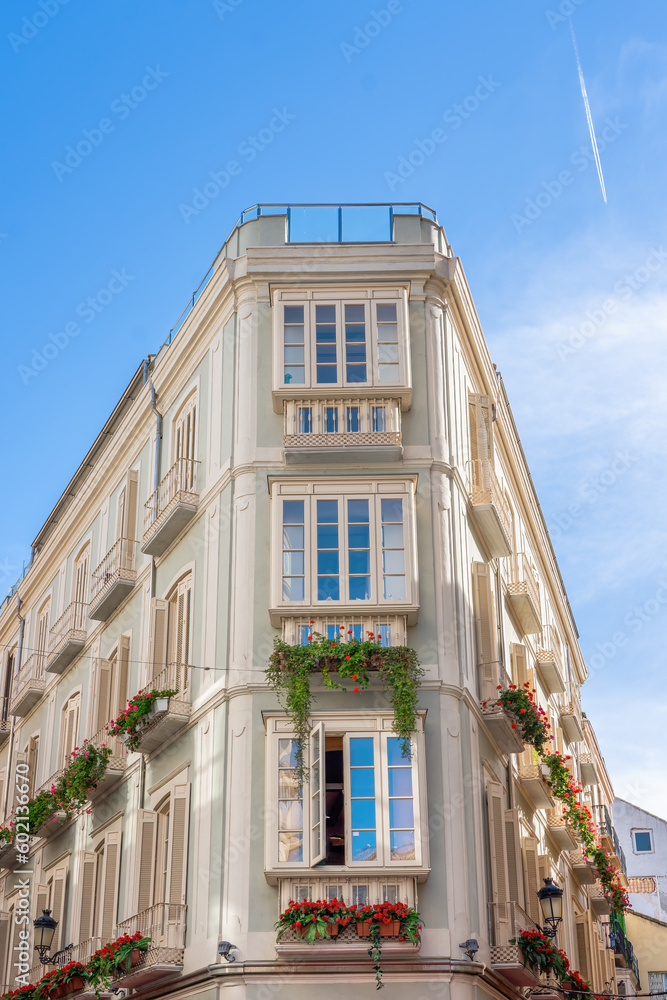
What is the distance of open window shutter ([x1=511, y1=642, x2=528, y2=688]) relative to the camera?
27.7 meters

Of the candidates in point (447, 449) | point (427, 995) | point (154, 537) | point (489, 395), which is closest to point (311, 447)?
point (447, 449)

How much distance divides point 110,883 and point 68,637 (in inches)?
301

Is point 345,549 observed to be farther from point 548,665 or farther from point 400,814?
point 548,665

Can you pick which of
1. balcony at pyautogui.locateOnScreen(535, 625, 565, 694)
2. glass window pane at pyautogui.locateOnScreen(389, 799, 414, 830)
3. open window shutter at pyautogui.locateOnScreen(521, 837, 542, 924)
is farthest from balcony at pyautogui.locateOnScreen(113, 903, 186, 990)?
balcony at pyautogui.locateOnScreen(535, 625, 565, 694)

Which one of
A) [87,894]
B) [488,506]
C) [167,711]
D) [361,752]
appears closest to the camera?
[361,752]

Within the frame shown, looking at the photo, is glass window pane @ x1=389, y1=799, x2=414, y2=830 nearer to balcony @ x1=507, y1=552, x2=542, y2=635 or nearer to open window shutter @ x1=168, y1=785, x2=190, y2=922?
open window shutter @ x1=168, y1=785, x2=190, y2=922

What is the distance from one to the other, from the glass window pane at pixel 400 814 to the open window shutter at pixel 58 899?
1092cm

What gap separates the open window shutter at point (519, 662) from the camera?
27688 millimetres

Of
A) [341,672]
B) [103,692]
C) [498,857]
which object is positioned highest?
[103,692]

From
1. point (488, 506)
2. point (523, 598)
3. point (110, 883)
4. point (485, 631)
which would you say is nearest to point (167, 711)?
point (110, 883)

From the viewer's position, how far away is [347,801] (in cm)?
1894

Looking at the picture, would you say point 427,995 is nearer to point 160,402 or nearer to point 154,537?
point 154,537

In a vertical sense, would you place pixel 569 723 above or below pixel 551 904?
above

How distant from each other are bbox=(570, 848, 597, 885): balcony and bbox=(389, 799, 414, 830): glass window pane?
589 inches
